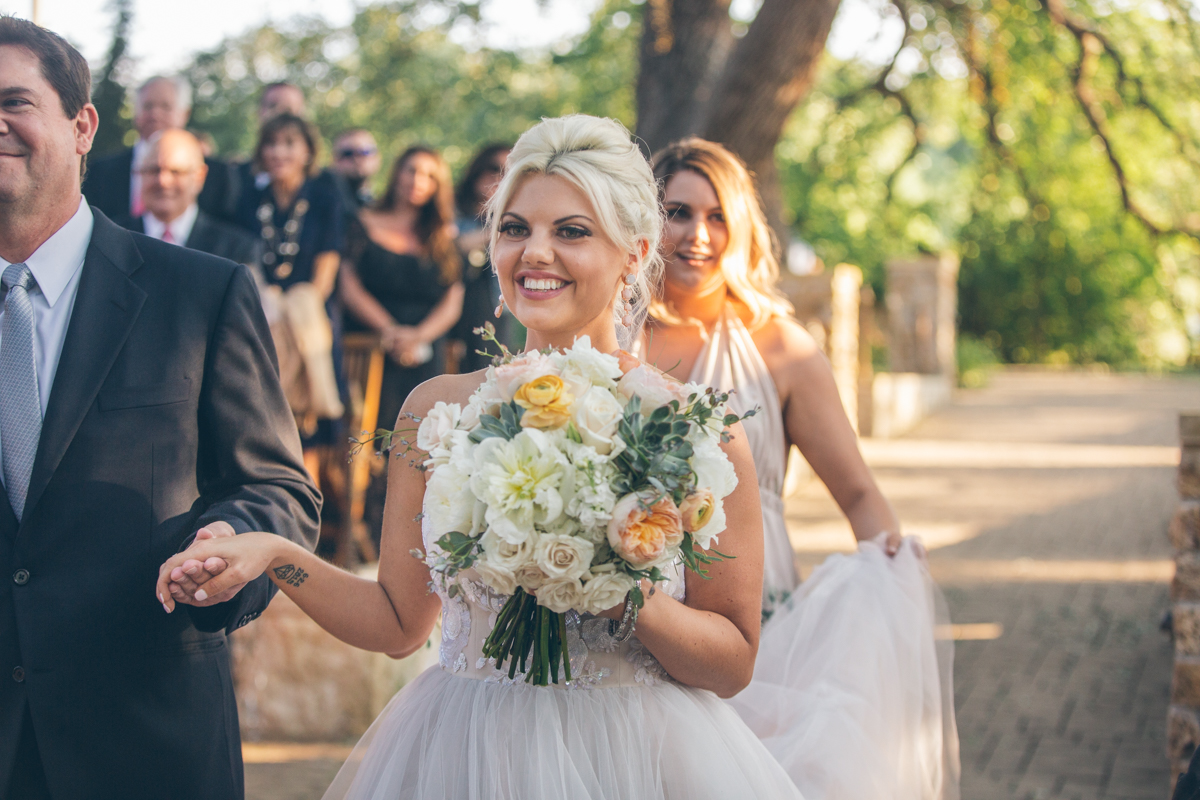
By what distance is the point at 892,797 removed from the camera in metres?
2.87

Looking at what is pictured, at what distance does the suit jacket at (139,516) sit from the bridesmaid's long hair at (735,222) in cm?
158

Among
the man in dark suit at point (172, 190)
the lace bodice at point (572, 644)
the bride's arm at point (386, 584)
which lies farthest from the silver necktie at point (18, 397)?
the man in dark suit at point (172, 190)

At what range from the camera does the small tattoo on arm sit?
222 cm

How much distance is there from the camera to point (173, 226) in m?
4.89

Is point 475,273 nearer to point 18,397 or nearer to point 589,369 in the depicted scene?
point 18,397

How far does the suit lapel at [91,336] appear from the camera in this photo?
7.19ft

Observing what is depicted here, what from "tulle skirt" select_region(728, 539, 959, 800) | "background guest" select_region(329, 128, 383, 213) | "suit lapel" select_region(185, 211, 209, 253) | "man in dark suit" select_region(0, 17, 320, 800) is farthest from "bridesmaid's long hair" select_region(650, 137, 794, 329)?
"background guest" select_region(329, 128, 383, 213)

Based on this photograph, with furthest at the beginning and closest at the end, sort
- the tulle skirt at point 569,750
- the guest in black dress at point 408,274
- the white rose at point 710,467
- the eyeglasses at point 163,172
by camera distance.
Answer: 1. the guest in black dress at point 408,274
2. the eyeglasses at point 163,172
3. the tulle skirt at point 569,750
4. the white rose at point 710,467

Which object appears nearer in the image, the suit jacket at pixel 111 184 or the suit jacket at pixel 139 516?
the suit jacket at pixel 139 516

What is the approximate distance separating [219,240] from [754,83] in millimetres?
4080

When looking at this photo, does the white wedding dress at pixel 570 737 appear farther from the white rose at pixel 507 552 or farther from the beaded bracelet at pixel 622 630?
the white rose at pixel 507 552

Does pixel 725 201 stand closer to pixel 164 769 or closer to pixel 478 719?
pixel 478 719

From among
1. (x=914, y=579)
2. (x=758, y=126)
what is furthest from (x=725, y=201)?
(x=758, y=126)

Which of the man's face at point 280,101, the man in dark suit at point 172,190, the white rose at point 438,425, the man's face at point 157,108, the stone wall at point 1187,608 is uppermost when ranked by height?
the man's face at point 280,101
